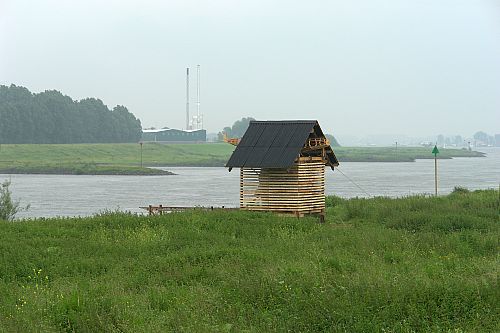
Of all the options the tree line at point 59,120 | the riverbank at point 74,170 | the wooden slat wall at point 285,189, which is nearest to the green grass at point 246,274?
the wooden slat wall at point 285,189

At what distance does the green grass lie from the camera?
12.7 meters

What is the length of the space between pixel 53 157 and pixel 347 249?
127697 millimetres

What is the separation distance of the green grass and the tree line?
137823mm

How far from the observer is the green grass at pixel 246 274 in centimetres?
1274

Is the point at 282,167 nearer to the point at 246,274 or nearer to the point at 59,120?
the point at 246,274

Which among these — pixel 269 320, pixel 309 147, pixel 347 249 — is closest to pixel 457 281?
pixel 269 320

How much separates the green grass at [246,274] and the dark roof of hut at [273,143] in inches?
171

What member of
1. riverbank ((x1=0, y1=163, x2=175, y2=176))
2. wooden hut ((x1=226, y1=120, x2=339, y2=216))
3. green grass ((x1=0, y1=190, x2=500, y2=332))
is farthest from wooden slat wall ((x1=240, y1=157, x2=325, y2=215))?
riverbank ((x1=0, y1=163, x2=175, y2=176))

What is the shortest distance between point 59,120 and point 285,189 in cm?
14117

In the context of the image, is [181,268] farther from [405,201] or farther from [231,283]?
[405,201]

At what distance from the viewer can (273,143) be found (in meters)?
33.9

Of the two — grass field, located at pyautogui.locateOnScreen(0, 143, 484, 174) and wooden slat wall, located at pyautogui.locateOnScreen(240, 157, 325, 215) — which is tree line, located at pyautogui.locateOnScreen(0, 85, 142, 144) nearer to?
grass field, located at pyautogui.locateOnScreen(0, 143, 484, 174)

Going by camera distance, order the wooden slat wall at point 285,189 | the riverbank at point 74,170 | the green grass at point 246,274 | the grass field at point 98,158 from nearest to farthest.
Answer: the green grass at point 246,274 → the wooden slat wall at point 285,189 → the riverbank at point 74,170 → the grass field at point 98,158

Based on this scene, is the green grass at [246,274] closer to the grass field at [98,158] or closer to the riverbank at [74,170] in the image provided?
the riverbank at [74,170]
